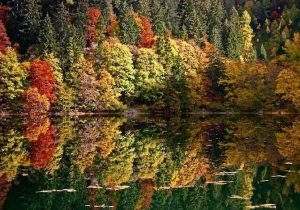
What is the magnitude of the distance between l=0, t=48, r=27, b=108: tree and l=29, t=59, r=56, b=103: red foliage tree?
4.62ft

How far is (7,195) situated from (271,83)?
6548cm

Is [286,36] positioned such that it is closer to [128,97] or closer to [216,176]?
[128,97]

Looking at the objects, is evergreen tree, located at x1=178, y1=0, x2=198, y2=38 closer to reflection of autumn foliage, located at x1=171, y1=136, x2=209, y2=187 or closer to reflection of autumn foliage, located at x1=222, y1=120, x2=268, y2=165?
reflection of autumn foliage, located at x1=222, y1=120, x2=268, y2=165

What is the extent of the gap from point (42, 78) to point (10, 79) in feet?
15.6

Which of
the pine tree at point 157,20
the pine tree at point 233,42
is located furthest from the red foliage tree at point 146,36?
the pine tree at point 233,42

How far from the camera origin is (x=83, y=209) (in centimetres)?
2177

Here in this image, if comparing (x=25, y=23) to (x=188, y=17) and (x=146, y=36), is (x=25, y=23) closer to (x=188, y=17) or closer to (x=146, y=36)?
(x=146, y=36)

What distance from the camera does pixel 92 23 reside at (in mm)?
110000

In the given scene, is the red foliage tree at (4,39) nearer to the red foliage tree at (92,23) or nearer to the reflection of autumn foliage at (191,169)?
the red foliage tree at (92,23)

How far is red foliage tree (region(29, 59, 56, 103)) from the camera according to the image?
283ft

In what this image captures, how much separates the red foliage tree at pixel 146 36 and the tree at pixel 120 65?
11.3 metres

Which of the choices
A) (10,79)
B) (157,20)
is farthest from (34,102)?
(157,20)

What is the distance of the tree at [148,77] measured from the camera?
93.2 metres

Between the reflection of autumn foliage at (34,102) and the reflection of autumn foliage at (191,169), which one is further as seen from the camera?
the reflection of autumn foliage at (34,102)
